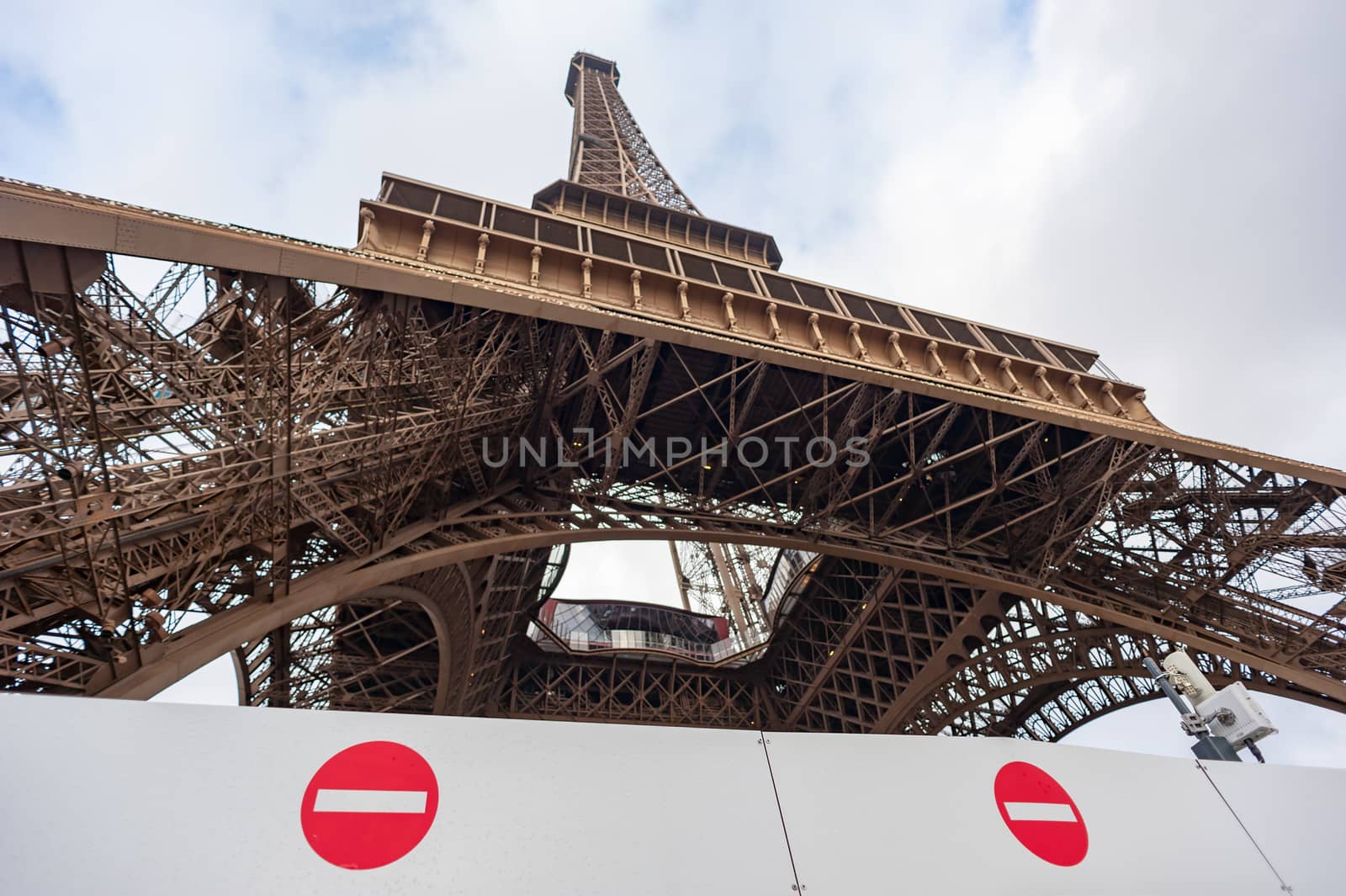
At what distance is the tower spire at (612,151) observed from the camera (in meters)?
39.8

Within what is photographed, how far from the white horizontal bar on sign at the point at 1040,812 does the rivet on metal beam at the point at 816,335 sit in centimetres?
1360

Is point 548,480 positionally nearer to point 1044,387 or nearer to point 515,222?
point 515,222

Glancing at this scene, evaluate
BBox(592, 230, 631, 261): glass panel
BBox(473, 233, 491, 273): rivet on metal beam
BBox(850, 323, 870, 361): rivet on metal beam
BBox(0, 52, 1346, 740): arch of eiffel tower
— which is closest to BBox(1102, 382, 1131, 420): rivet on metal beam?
BBox(0, 52, 1346, 740): arch of eiffel tower

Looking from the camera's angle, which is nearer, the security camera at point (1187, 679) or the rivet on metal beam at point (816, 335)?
the security camera at point (1187, 679)

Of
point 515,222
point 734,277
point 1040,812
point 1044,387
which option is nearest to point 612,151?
point 734,277

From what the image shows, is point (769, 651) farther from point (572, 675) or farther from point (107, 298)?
point (107, 298)

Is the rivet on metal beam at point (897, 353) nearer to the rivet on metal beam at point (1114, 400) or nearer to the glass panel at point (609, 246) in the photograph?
the rivet on metal beam at point (1114, 400)

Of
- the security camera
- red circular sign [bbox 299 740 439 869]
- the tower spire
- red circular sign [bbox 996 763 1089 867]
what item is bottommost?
red circular sign [bbox 996 763 1089 867]

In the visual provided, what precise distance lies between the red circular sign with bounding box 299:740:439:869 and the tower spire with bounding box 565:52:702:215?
32.8 meters

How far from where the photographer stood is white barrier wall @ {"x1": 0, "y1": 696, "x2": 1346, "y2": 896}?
7.22 ft

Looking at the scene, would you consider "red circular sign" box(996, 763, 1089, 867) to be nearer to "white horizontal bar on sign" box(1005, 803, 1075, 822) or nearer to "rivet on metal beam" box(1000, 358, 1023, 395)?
"white horizontal bar on sign" box(1005, 803, 1075, 822)

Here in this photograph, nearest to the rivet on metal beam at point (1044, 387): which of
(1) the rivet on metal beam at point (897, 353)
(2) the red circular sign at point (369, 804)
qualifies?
(1) the rivet on metal beam at point (897, 353)

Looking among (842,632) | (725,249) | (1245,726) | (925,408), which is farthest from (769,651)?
(1245,726)

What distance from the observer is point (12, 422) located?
8.30 metres
